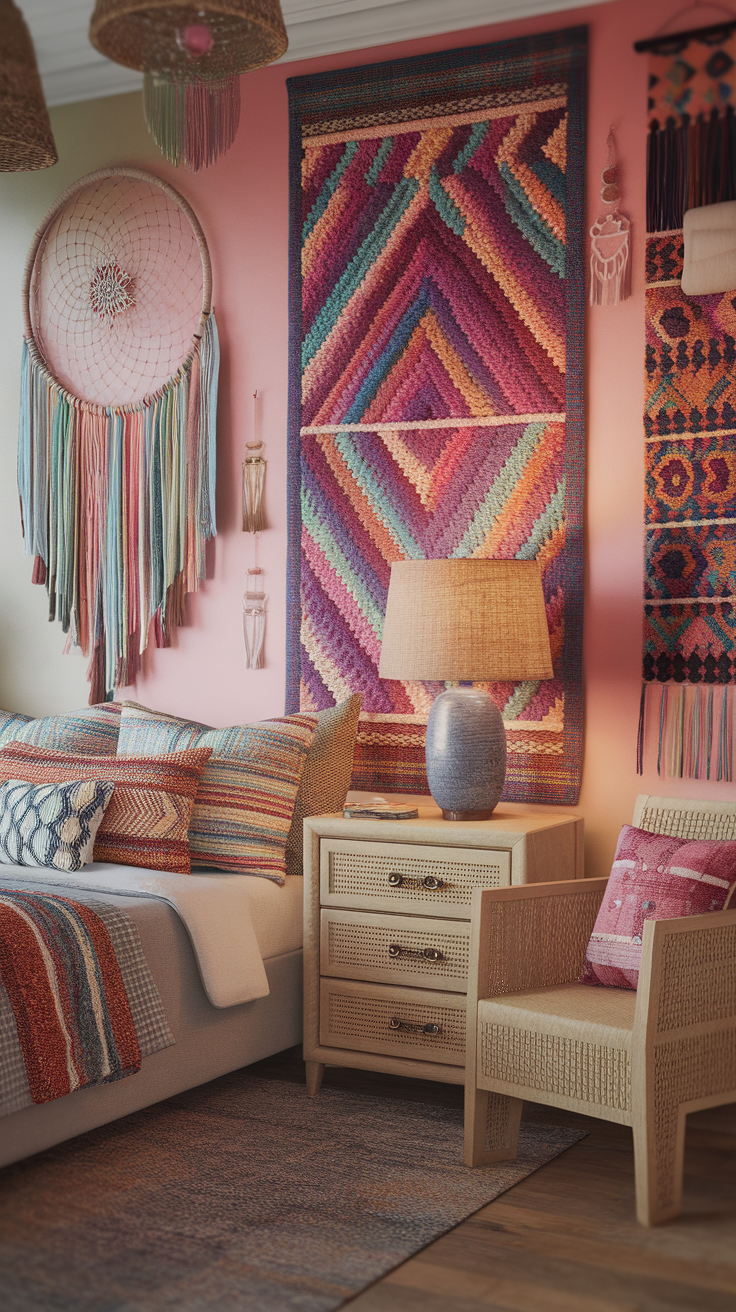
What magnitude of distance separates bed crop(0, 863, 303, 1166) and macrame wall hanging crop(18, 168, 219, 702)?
1.09 m

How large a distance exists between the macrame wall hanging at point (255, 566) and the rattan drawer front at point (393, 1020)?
1.04 meters

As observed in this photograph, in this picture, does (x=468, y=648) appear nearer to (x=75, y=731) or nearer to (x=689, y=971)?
(x=689, y=971)

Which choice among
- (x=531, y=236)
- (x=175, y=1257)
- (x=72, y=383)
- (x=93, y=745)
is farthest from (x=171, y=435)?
(x=175, y=1257)

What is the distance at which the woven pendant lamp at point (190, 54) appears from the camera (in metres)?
2.02

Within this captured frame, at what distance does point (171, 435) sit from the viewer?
150 inches

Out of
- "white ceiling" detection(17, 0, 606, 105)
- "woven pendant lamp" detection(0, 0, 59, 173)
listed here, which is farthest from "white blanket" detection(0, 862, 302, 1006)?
"white ceiling" detection(17, 0, 606, 105)

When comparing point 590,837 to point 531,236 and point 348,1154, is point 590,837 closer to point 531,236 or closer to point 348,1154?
point 348,1154

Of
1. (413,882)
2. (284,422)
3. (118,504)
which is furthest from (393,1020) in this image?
(118,504)

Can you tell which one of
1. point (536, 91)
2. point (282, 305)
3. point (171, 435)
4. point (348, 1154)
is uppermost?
point (536, 91)

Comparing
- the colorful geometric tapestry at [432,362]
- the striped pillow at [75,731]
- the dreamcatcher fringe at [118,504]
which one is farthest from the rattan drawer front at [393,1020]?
the dreamcatcher fringe at [118,504]

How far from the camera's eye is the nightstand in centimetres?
290

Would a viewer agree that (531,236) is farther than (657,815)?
Yes

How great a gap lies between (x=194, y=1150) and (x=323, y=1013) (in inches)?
22.0

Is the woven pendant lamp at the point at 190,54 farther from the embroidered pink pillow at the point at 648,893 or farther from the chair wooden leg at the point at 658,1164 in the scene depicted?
the chair wooden leg at the point at 658,1164
